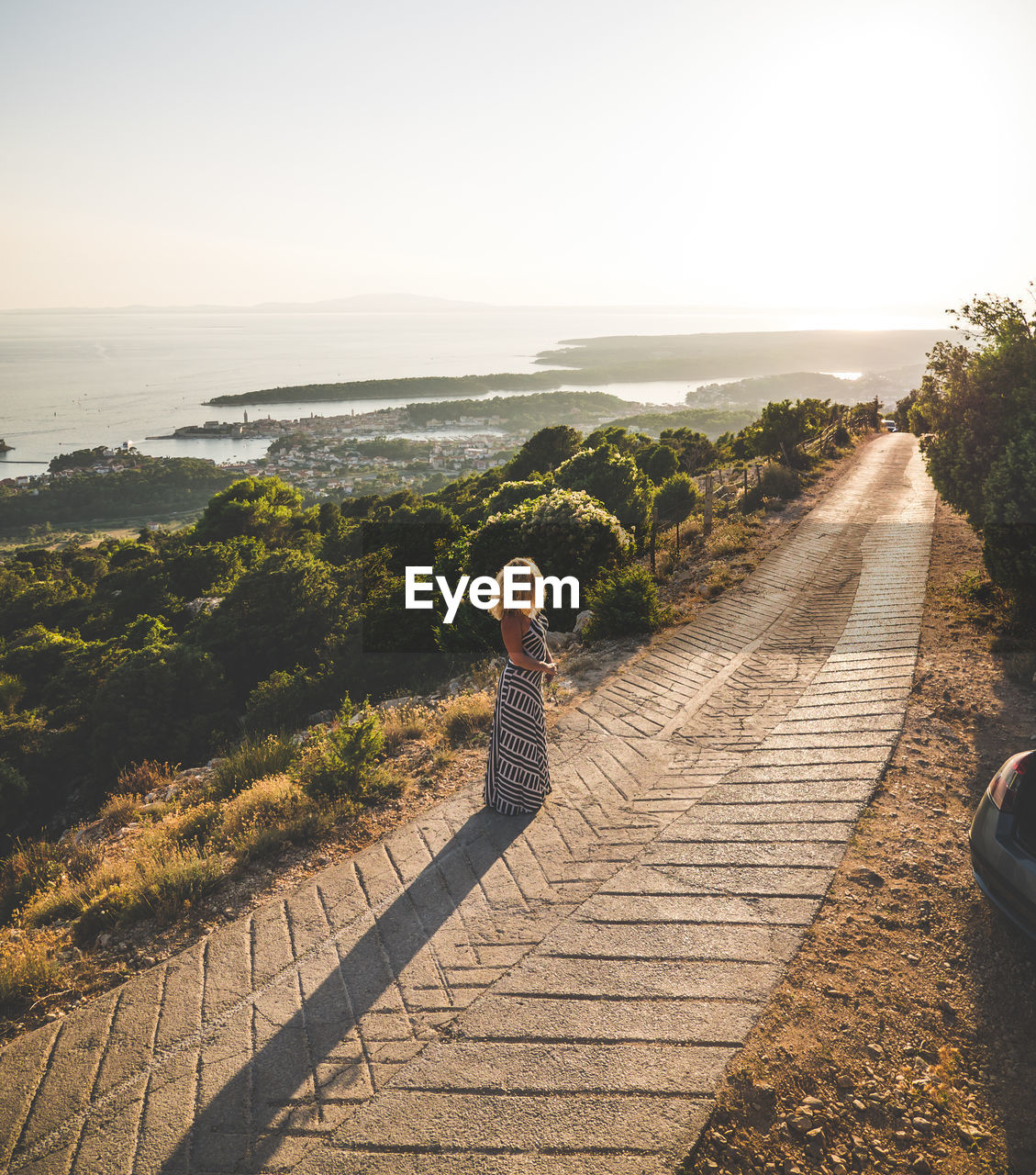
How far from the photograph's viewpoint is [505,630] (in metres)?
4.85

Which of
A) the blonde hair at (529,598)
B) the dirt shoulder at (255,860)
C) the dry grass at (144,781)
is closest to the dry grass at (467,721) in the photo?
the dirt shoulder at (255,860)

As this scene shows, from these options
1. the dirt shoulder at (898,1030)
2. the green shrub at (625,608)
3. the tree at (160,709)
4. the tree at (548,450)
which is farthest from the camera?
the tree at (548,450)

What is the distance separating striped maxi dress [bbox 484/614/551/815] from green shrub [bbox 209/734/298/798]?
2.72m

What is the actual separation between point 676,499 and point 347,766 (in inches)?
634

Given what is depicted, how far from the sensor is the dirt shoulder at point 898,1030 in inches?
111

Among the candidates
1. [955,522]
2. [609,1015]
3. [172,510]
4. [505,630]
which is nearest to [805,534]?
Answer: [955,522]

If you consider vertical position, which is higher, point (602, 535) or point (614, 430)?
point (614, 430)

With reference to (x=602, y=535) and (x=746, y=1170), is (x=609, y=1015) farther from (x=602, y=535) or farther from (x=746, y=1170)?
(x=602, y=535)

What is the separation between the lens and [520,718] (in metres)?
5.16

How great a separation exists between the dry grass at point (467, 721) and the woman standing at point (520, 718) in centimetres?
144

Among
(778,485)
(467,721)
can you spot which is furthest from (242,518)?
(467,721)

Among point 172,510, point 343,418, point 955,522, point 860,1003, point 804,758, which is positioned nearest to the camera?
point 860,1003

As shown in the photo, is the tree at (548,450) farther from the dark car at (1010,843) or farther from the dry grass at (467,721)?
the dark car at (1010,843)

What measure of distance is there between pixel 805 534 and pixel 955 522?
9.78 ft
